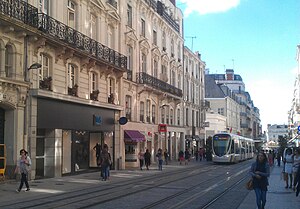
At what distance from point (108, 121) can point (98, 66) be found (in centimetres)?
438

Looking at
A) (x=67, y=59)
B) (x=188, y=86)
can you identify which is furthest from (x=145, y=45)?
(x=188, y=86)

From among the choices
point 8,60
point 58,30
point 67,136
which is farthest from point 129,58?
point 8,60

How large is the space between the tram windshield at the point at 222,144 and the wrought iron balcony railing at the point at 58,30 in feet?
52.4

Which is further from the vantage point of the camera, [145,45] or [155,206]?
[145,45]

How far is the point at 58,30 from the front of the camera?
2500 cm

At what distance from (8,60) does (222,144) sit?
93.8 feet

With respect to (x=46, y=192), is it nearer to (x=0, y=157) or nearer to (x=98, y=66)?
(x=0, y=157)

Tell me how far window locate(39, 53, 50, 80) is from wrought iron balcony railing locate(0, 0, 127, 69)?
1314 mm

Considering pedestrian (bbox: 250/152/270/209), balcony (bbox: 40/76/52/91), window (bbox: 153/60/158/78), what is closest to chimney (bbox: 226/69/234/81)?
window (bbox: 153/60/158/78)

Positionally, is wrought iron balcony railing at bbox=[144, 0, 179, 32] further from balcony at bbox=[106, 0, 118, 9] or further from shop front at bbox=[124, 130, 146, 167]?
shop front at bbox=[124, 130, 146, 167]

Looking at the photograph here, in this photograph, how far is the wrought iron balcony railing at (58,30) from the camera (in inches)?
827

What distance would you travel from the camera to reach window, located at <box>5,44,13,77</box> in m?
21.4

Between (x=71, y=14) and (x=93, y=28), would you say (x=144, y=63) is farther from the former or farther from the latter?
(x=71, y=14)

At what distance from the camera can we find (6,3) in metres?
20.3
